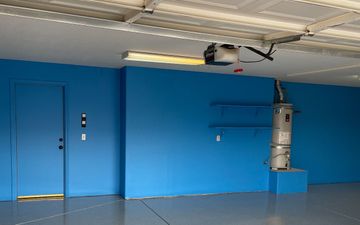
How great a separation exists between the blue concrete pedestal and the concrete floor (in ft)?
1.06

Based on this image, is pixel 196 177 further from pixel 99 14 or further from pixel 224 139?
pixel 99 14

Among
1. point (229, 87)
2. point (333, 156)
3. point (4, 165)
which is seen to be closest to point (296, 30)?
point (229, 87)

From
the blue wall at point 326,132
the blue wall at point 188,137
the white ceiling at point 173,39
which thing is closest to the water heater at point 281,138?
the blue wall at point 188,137

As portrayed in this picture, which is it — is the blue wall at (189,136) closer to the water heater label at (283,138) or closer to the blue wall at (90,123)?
the water heater label at (283,138)

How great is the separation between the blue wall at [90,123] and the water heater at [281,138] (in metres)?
3.00

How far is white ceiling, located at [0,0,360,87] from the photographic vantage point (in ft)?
6.76

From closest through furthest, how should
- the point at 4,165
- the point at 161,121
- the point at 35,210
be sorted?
1. the point at 35,210
2. the point at 4,165
3. the point at 161,121

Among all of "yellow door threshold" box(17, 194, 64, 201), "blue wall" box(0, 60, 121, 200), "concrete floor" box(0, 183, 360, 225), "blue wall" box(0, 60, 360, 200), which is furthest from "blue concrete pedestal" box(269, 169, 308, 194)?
"yellow door threshold" box(17, 194, 64, 201)

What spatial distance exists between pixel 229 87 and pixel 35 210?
12.3 ft

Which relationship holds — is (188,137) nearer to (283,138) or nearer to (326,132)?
(283,138)

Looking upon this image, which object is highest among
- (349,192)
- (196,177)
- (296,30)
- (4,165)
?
(296,30)

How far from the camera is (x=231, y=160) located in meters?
6.07

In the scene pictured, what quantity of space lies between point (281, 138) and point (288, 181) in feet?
2.68

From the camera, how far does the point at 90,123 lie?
545 centimetres
